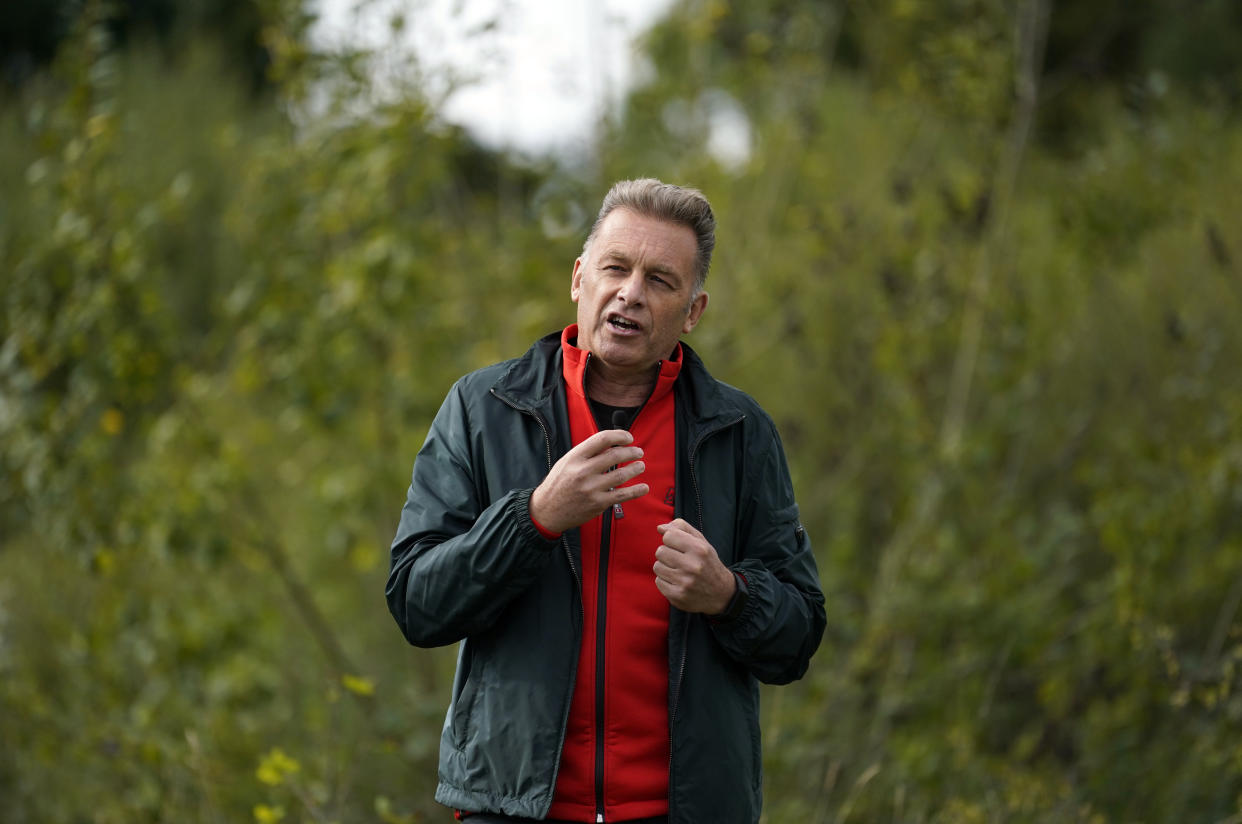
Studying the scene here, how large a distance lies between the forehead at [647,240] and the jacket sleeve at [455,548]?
36 centimetres

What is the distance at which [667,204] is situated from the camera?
186cm

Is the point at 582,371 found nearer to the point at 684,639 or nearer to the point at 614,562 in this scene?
the point at 614,562

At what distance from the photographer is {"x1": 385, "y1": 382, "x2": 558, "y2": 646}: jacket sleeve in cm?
167

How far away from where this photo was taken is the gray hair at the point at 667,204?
6.12 feet

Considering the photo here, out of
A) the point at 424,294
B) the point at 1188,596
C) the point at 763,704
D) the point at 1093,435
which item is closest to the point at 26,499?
the point at 424,294

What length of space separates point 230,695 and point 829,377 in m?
3.23

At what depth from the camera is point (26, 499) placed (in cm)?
377

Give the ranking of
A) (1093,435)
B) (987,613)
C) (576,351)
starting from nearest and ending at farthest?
(576,351), (987,613), (1093,435)

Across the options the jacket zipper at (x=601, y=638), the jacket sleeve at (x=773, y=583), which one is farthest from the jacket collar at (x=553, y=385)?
the jacket zipper at (x=601, y=638)

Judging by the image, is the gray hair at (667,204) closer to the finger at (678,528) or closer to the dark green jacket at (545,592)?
the dark green jacket at (545,592)

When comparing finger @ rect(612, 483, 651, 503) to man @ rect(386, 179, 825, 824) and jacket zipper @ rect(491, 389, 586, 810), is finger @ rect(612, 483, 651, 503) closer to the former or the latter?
man @ rect(386, 179, 825, 824)

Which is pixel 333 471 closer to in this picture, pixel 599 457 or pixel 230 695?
pixel 230 695

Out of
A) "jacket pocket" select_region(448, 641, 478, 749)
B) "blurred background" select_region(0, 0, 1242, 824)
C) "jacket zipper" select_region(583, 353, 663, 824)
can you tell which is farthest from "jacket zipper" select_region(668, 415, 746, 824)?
"blurred background" select_region(0, 0, 1242, 824)

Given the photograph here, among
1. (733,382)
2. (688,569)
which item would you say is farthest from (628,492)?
(733,382)
